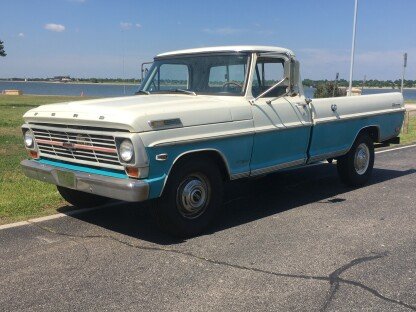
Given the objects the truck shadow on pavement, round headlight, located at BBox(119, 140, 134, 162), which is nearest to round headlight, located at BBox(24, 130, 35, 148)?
the truck shadow on pavement

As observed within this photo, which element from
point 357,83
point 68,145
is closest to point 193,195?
point 68,145

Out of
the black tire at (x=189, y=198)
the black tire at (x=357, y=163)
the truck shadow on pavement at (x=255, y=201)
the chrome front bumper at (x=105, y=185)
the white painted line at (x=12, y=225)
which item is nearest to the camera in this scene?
the chrome front bumper at (x=105, y=185)

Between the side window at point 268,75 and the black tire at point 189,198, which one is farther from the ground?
the side window at point 268,75

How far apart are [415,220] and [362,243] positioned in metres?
1.28

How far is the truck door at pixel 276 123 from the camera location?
6125mm

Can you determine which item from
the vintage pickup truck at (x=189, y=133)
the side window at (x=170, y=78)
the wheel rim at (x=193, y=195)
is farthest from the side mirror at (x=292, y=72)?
the wheel rim at (x=193, y=195)

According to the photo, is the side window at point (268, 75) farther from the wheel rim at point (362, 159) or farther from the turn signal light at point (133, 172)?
the wheel rim at point (362, 159)

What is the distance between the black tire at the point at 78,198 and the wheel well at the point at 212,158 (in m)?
1.84

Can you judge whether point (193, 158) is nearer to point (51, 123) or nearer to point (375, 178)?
point (51, 123)

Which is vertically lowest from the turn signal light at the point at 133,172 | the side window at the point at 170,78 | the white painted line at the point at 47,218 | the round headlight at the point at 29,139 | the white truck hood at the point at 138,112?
the white painted line at the point at 47,218

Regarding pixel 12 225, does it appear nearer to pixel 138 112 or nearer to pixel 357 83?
pixel 138 112

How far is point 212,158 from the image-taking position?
5.70 meters

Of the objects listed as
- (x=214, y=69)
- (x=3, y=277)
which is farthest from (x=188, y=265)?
(x=214, y=69)

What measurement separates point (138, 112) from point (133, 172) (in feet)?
1.90
